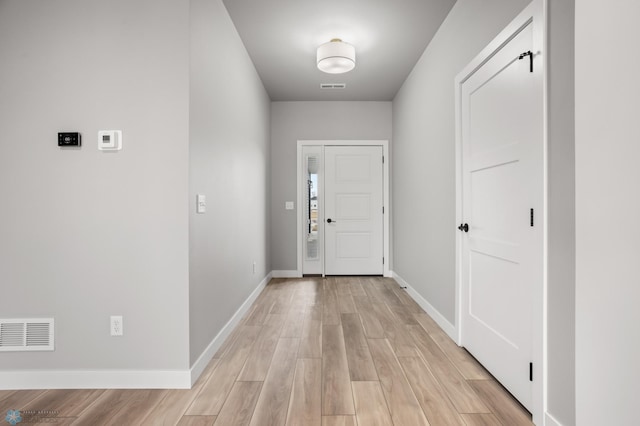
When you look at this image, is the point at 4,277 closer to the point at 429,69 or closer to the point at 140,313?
the point at 140,313

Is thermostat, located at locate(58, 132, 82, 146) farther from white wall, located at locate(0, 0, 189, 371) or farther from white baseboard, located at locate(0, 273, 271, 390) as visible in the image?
white baseboard, located at locate(0, 273, 271, 390)

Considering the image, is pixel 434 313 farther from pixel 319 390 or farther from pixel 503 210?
pixel 319 390

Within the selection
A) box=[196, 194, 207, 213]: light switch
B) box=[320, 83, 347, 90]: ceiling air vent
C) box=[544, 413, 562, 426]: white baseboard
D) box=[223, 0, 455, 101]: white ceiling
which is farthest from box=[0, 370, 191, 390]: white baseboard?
box=[320, 83, 347, 90]: ceiling air vent

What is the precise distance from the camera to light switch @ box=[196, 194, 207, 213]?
217 centimetres

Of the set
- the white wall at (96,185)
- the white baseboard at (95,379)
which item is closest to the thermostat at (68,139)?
the white wall at (96,185)

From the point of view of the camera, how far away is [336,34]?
333cm

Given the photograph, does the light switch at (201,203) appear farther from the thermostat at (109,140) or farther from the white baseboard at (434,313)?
the white baseboard at (434,313)

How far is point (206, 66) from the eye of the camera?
2332 mm

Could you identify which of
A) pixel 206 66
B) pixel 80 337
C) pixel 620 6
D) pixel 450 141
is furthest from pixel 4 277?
pixel 450 141

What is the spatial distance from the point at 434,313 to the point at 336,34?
111 inches

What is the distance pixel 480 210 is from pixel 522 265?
588mm

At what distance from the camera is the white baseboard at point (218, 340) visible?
6.85ft

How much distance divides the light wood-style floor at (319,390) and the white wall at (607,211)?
116cm

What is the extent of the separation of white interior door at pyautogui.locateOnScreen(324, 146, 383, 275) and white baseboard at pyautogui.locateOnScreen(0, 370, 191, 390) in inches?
138
